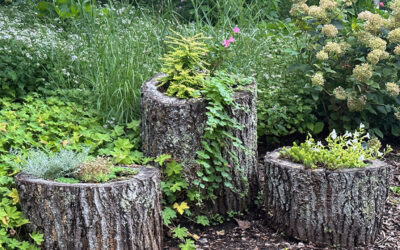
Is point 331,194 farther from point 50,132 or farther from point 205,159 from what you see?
point 50,132

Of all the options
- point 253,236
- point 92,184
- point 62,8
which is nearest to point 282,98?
point 253,236

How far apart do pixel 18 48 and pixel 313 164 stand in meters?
3.82

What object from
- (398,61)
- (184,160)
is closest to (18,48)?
(184,160)

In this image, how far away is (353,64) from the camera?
498cm

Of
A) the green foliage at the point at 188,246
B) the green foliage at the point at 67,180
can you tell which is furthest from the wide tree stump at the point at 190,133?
the green foliage at the point at 67,180

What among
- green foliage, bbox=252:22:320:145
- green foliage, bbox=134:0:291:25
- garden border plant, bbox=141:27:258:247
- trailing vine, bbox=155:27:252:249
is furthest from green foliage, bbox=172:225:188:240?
green foliage, bbox=134:0:291:25

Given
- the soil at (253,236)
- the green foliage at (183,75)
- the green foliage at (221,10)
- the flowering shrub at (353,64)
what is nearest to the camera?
the soil at (253,236)

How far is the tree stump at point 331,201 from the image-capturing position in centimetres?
347

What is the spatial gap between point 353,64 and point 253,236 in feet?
7.19

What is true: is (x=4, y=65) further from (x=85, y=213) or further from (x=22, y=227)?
(x=85, y=213)

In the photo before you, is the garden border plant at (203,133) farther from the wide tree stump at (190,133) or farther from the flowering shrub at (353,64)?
the flowering shrub at (353,64)

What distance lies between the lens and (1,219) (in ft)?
9.95

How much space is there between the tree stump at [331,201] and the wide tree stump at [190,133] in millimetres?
Result: 355

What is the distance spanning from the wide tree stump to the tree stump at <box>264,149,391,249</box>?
355 millimetres
